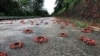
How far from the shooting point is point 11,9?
196 ft

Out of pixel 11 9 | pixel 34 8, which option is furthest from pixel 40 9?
pixel 11 9

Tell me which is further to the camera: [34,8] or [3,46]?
[34,8]

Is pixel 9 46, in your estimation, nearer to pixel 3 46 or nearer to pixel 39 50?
pixel 3 46

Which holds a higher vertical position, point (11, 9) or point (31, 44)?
point (31, 44)

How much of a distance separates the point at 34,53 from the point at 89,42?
2.00 meters

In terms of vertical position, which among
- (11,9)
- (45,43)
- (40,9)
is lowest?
(40,9)

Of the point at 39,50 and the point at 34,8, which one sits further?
the point at 34,8

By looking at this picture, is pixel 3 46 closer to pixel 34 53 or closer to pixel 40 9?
pixel 34 53

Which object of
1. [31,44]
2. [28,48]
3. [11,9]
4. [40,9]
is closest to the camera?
[28,48]

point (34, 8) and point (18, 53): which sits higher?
point (18, 53)

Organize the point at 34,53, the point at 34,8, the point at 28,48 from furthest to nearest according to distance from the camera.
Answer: the point at 34,8
the point at 28,48
the point at 34,53

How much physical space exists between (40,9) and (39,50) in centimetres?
13054

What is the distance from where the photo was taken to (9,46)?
721 cm

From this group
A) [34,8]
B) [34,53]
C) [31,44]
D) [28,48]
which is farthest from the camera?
[34,8]
